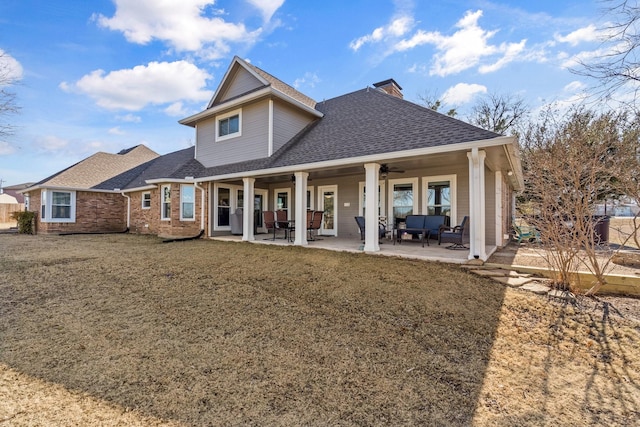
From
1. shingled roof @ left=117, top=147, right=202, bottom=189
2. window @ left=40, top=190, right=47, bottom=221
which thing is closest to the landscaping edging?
shingled roof @ left=117, top=147, right=202, bottom=189

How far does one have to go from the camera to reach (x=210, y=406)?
2299 millimetres

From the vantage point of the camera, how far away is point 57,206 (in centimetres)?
1456

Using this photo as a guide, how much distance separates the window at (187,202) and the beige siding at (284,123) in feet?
13.4

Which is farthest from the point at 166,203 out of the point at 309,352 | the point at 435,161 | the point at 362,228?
the point at 309,352

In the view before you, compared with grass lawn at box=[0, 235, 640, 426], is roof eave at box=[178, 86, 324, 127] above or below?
above

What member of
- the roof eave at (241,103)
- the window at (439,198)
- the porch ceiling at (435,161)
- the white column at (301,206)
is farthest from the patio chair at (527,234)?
the roof eave at (241,103)

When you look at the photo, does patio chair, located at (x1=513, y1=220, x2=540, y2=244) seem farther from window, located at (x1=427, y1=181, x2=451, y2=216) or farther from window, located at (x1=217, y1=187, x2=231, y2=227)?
window, located at (x1=217, y1=187, x2=231, y2=227)

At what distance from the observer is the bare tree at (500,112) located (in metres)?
22.1

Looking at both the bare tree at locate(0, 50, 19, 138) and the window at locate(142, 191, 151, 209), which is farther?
the window at locate(142, 191, 151, 209)

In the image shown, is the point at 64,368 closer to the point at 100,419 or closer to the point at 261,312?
the point at 100,419

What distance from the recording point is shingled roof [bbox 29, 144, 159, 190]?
590 inches

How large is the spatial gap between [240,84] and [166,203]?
6.02m

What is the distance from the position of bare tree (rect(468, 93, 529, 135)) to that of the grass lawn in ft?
72.5

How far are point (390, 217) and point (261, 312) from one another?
722cm
